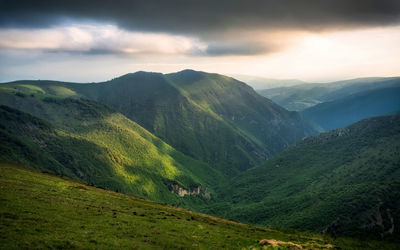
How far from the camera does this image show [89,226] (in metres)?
50.9

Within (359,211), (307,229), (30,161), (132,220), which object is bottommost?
(307,229)

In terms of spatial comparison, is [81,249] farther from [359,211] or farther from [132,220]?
[359,211]

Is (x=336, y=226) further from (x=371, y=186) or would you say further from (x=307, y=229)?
(x=371, y=186)

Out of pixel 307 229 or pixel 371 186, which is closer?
pixel 307 229

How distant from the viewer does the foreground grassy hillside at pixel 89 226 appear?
41812mm

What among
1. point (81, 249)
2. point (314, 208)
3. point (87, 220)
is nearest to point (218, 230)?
point (87, 220)

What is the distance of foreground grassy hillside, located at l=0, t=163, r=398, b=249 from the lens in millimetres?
41812

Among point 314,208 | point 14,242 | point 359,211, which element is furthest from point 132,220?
point 314,208

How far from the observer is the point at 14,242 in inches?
1459

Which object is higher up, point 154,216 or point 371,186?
point 154,216

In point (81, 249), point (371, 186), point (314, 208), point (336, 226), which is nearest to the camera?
point (81, 249)

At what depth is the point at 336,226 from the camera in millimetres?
125125

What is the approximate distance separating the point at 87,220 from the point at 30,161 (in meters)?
139

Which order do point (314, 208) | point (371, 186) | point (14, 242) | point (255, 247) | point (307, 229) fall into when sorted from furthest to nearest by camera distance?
point (314, 208)
point (371, 186)
point (307, 229)
point (255, 247)
point (14, 242)
